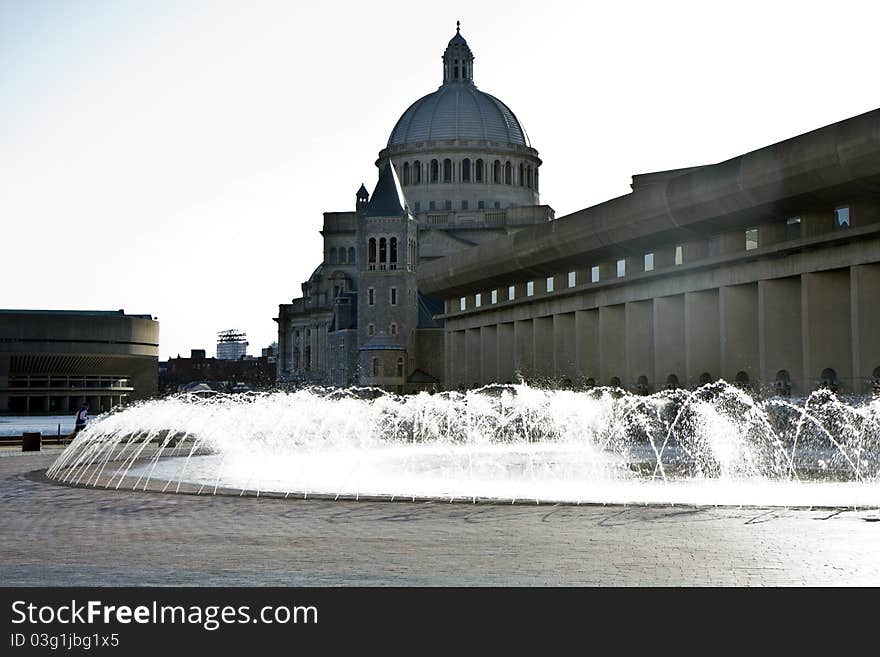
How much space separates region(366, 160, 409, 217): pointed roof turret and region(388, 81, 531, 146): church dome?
76.8ft

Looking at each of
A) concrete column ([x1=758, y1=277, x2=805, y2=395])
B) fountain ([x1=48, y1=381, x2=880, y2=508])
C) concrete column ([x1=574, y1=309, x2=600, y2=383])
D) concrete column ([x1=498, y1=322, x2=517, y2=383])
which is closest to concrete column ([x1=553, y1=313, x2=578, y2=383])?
concrete column ([x1=574, y1=309, x2=600, y2=383])

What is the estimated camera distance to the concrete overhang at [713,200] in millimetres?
38750

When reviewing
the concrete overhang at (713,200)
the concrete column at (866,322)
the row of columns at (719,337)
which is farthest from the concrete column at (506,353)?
the concrete column at (866,322)

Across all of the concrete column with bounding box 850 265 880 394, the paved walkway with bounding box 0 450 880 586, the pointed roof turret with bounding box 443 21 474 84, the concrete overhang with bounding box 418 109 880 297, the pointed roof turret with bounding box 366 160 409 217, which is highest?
the pointed roof turret with bounding box 443 21 474 84

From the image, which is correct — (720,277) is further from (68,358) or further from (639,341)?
(68,358)

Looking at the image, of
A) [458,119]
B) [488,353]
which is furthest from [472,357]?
[458,119]

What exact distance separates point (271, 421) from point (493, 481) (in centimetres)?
2853

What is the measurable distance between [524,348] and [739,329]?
810 inches

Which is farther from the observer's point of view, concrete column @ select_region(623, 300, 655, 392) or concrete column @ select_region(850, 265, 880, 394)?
concrete column @ select_region(623, 300, 655, 392)

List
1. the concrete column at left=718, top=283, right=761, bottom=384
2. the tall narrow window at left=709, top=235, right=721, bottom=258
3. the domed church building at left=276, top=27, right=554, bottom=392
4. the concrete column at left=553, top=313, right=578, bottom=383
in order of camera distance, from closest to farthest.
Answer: the concrete column at left=718, top=283, right=761, bottom=384, the tall narrow window at left=709, top=235, right=721, bottom=258, the concrete column at left=553, top=313, right=578, bottom=383, the domed church building at left=276, top=27, right=554, bottom=392

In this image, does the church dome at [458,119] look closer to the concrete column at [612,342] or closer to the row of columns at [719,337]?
the row of columns at [719,337]

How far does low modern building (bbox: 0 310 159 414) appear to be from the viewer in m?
142

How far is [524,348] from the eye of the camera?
65562 mm

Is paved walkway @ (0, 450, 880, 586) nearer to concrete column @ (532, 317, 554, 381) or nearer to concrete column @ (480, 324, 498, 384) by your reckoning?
concrete column @ (532, 317, 554, 381)
